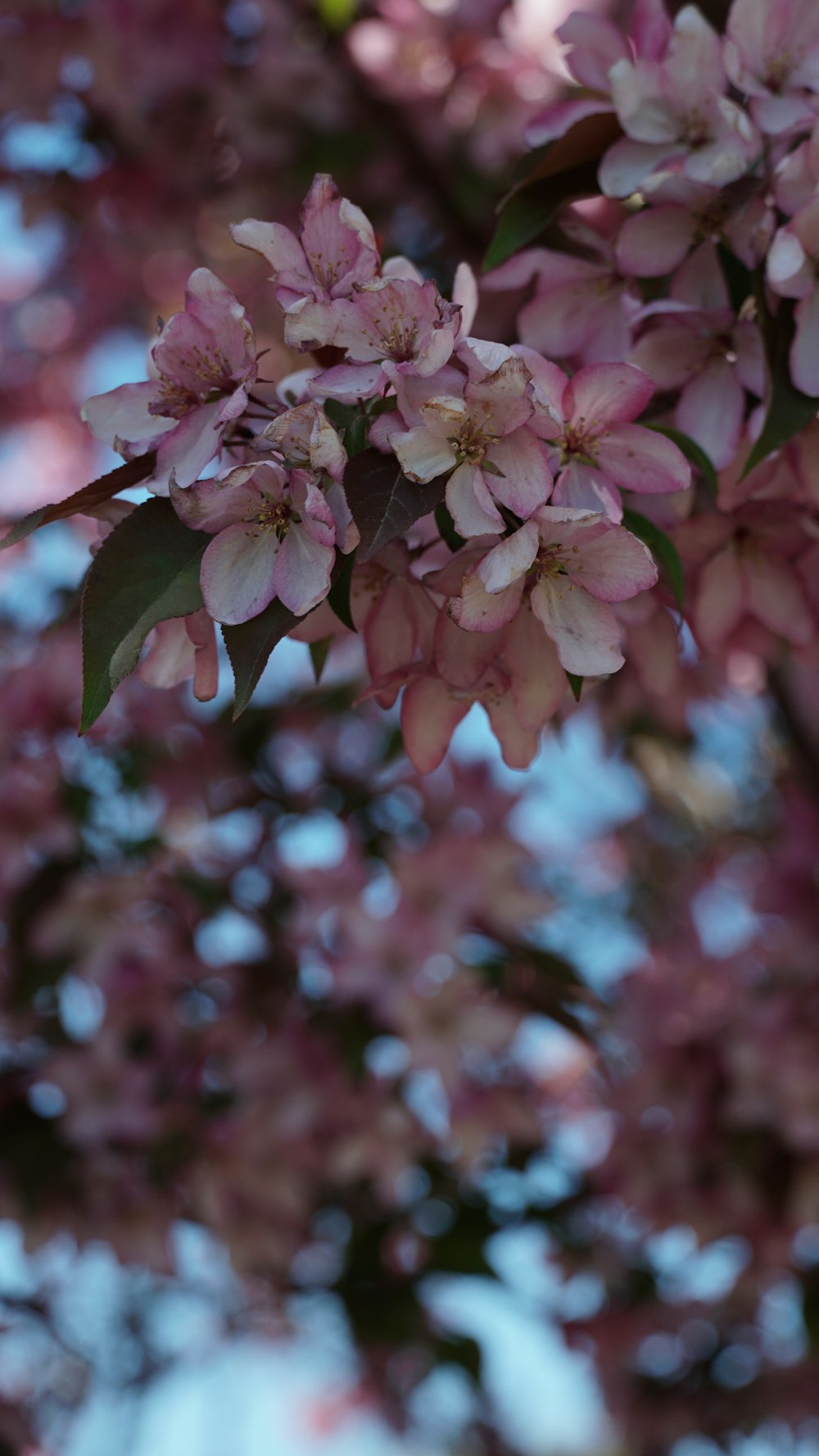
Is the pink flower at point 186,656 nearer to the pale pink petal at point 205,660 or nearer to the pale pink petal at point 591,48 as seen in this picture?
the pale pink petal at point 205,660

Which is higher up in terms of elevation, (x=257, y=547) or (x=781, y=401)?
(x=257, y=547)

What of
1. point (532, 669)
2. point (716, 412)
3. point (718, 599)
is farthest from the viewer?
point (718, 599)

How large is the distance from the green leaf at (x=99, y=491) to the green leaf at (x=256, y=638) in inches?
3.8

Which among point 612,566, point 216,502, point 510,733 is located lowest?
point 510,733

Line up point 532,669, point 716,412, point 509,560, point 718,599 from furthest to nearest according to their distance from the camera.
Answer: point 718,599
point 716,412
point 532,669
point 509,560

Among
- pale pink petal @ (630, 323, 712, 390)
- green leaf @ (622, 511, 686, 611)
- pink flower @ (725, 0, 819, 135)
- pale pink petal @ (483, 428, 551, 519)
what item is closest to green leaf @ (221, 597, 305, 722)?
pale pink petal @ (483, 428, 551, 519)

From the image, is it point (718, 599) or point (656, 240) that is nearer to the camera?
point (656, 240)

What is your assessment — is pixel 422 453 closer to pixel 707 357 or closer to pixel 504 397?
pixel 504 397

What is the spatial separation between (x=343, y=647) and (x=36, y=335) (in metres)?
1.77

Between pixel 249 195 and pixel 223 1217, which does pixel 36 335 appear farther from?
Answer: pixel 223 1217

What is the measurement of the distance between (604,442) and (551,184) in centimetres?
24

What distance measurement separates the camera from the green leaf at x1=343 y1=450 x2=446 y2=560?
599mm

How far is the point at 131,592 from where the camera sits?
641 millimetres

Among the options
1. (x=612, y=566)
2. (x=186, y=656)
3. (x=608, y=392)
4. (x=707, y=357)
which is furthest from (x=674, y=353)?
(x=186, y=656)
